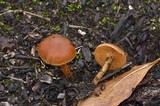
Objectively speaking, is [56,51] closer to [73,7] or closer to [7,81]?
[7,81]

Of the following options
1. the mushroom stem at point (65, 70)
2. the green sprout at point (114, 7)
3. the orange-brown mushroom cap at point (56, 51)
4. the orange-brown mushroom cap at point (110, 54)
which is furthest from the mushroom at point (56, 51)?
the green sprout at point (114, 7)

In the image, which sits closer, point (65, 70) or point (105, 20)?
point (65, 70)

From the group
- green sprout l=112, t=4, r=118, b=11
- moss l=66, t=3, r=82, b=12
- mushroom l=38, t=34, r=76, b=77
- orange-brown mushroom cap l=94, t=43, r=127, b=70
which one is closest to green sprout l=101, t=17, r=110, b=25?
green sprout l=112, t=4, r=118, b=11

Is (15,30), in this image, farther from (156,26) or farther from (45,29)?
(156,26)

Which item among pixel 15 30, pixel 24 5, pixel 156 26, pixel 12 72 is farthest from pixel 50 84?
pixel 156 26

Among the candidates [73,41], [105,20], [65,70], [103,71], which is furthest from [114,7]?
[65,70]

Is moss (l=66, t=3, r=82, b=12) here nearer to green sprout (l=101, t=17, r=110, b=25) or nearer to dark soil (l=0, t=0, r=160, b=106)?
dark soil (l=0, t=0, r=160, b=106)
